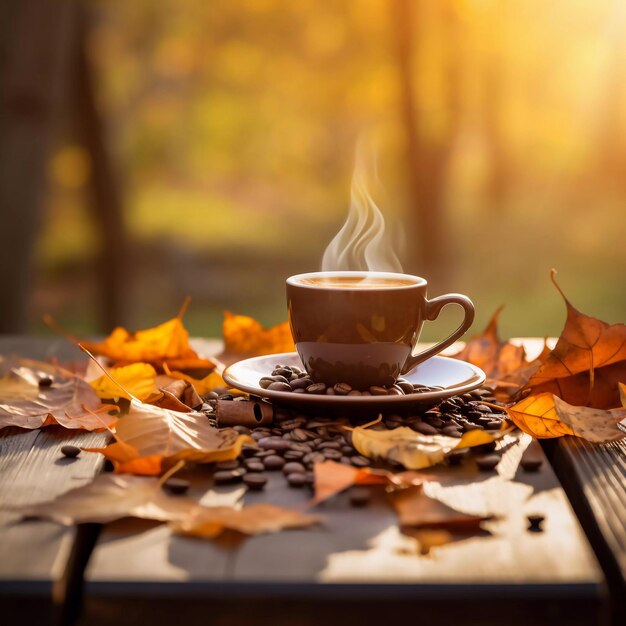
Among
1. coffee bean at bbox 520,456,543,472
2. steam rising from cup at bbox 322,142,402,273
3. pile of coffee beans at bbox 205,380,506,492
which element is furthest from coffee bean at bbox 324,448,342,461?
steam rising from cup at bbox 322,142,402,273

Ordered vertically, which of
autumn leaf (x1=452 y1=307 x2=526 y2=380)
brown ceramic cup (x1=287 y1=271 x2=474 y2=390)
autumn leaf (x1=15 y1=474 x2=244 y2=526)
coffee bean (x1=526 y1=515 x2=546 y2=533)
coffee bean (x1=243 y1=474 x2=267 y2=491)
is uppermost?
brown ceramic cup (x1=287 y1=271 x2=474 y2=390)

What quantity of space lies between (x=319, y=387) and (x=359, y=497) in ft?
1.03

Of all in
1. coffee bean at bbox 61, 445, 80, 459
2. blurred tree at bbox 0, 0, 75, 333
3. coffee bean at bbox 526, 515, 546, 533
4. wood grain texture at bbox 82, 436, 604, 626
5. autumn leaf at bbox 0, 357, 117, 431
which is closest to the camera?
wood grain texture at bbox 82, 436, 604, 626

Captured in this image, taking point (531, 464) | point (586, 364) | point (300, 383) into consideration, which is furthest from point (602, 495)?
point (300, 383)

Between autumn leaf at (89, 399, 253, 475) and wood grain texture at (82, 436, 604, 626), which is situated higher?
autumn leaf at (89, 399, 253, 475)

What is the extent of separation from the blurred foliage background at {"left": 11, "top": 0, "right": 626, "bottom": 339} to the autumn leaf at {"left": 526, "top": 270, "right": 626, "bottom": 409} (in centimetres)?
369

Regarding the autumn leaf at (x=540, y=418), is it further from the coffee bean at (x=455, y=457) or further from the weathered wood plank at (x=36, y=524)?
the weathered wood plank at (x=36, y=524)

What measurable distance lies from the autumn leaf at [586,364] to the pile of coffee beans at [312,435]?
91mm

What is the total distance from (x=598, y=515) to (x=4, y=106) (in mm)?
2974

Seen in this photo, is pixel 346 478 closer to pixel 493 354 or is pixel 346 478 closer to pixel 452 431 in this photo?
pixel 452 431

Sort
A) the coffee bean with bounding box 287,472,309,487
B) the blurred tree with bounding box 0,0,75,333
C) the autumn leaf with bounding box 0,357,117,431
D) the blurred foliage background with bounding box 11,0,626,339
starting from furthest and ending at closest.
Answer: the blurred foliage background with bounding box 11,0,626,339, the blurred tree with bounding box 0,0,75,333, the autumn leaf with bounding box 0,357,117,431, the coffee bean with bounding box 287,472,309,487

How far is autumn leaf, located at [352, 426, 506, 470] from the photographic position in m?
0.98

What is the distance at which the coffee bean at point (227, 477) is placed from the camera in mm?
950

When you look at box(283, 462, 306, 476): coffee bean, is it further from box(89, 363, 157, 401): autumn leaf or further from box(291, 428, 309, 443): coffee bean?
box(89, 363, 157, 401): autumn leaf
